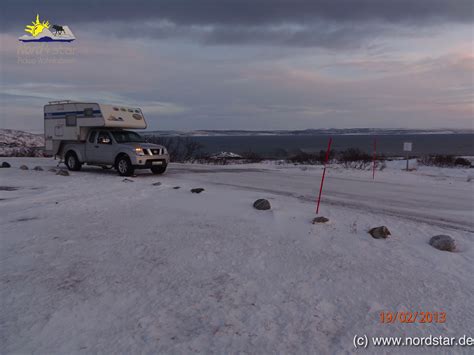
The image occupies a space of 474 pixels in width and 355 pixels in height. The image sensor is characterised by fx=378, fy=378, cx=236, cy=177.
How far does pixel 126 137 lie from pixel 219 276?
11636mm

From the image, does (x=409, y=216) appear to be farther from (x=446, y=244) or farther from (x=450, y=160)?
(x=450, y=160)

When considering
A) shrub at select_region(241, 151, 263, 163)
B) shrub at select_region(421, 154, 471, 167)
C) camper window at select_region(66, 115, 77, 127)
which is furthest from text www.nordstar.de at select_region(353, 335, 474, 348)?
shrub at select_region(241, 151, 263, 163)

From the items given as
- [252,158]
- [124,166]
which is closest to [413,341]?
[124,166]

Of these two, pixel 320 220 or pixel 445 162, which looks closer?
pixel 320 220

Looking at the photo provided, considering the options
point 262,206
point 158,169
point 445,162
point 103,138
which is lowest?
point 158,169

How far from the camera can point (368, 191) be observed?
37.6ft

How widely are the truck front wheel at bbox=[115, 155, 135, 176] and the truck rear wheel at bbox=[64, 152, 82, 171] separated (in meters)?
2.57

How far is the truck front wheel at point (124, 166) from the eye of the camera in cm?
1429

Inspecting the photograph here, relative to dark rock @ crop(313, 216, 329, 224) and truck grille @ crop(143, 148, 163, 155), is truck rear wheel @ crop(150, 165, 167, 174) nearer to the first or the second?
truck grille @ crop(143, 148, 163, 155)

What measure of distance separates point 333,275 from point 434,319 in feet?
4.09

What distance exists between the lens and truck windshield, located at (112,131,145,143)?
49.0ft

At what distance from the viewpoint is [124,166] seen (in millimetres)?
14422

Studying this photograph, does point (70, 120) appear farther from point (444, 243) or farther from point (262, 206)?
point (444, 243)
